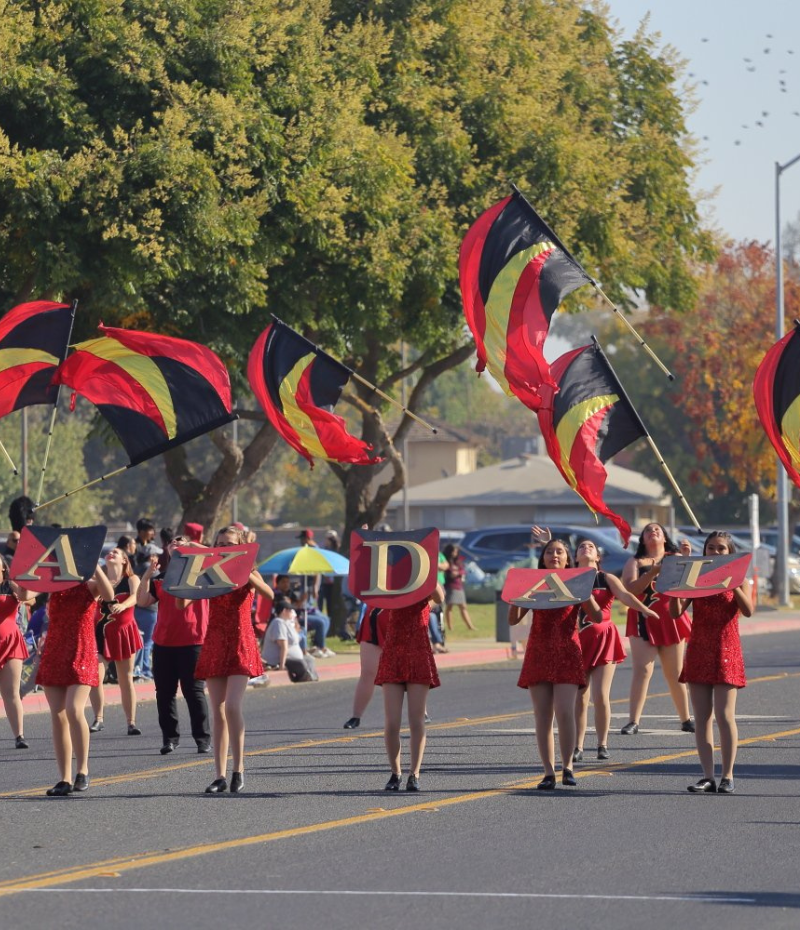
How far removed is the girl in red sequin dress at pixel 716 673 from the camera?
1145 cm

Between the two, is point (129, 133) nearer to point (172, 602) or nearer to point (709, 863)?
point (172, 602)

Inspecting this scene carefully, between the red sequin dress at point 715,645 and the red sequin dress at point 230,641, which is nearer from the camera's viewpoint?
the red sequin dress at point 715,645

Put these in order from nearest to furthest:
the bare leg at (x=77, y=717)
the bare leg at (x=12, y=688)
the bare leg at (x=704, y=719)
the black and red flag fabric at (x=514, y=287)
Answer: the bare leg at (x=704, y=719) → the bare leg at (x=77, y=717) → the bare leg at (x=12, y=688) → the black and red flag fabric at (x=514, y=287)

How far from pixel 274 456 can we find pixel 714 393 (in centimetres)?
3830

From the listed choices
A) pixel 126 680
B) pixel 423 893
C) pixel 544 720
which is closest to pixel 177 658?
pixel 126 680

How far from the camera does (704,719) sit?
455 inches

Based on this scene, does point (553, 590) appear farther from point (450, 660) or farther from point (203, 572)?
point (450, 660)

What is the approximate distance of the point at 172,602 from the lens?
13.9m

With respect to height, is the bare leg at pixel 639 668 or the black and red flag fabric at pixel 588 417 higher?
the black and red flag fabric at pixel 588 417

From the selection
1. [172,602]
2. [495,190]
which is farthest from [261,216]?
[172,602]

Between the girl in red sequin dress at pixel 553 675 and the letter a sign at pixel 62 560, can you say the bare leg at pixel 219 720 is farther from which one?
the girl in red sequin dress at pixel 553 675

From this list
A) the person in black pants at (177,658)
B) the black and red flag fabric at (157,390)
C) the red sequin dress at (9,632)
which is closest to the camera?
the person in black pants at (177,658)

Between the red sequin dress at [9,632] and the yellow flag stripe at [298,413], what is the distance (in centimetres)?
290

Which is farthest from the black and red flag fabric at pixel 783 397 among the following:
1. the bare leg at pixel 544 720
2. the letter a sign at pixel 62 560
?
the letter a sign at pixel 62 560
